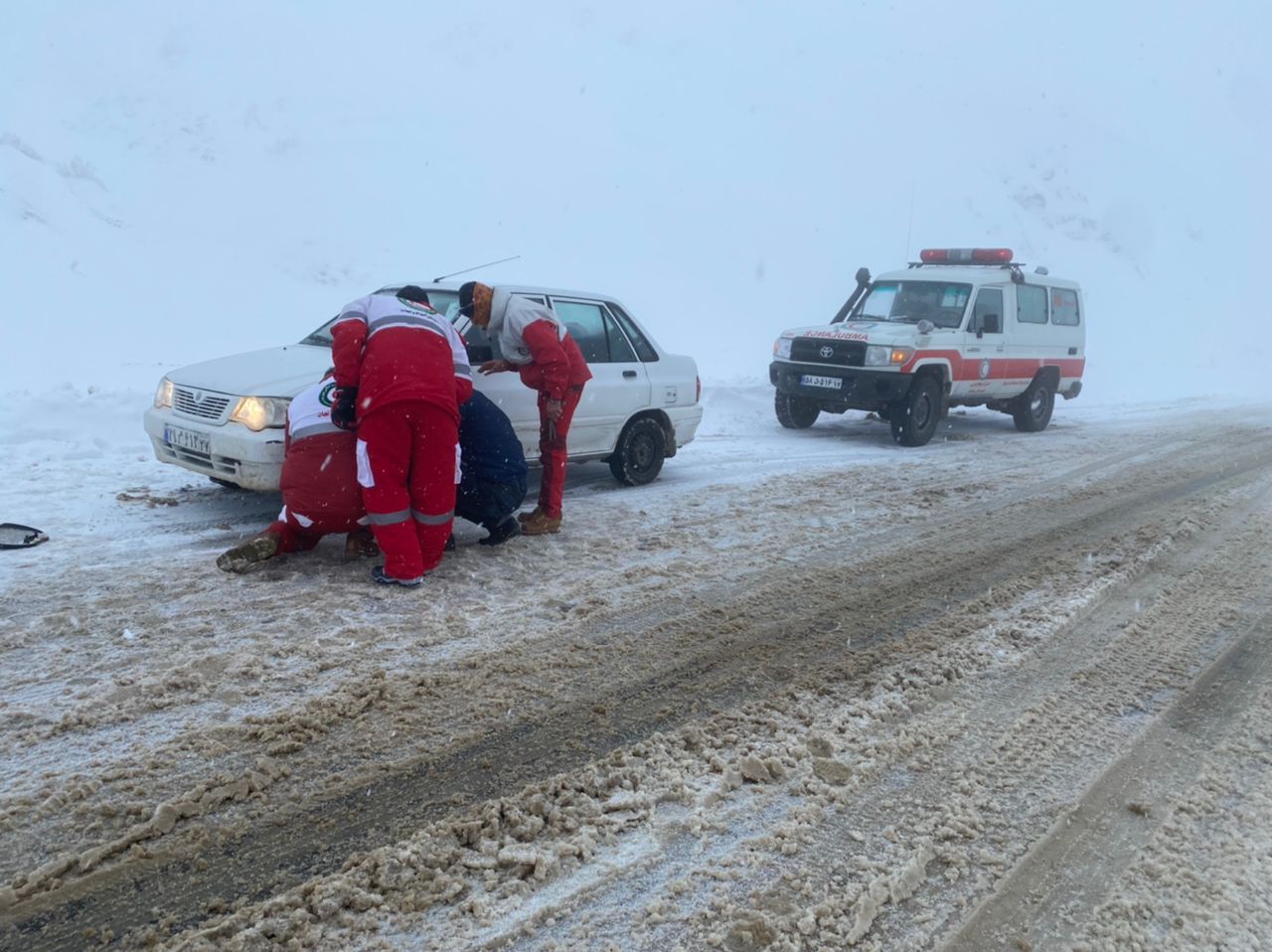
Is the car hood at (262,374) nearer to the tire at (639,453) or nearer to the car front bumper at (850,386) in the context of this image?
the tire at (639,453)

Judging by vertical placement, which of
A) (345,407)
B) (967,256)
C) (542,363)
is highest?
(967,256)

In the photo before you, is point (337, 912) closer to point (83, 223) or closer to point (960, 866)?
point (960, 866)

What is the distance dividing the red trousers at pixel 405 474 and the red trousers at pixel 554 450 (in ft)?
3.68

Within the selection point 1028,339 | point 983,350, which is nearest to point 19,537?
point 983,350

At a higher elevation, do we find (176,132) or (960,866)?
(176,132)

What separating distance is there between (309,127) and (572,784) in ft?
70.6

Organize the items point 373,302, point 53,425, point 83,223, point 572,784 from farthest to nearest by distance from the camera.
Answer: point 83,223 < point 53,425 < point 373,302 < point 572,784

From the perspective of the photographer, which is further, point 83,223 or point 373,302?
Answer: point 83,223

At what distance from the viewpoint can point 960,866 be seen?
8.32 ft

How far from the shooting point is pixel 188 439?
5.54 meters

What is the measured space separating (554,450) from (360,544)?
1404mm

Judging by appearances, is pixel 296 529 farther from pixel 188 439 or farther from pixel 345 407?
pixel 188 439

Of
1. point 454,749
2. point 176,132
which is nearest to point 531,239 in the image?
→ point 176,132

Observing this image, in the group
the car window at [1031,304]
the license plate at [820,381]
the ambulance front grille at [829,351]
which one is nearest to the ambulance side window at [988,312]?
the car window at [1031,304]
